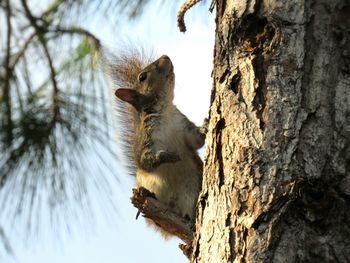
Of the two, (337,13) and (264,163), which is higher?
(337,13)

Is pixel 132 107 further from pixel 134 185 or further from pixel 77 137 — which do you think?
pixel 77 137

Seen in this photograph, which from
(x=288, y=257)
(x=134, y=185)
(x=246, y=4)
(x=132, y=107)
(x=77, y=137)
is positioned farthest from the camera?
(x=132, y=107)

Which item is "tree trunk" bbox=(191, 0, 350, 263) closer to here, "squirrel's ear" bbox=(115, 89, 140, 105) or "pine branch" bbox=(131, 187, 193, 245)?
"pine branch" bbox=(131, 187, 193, 245)

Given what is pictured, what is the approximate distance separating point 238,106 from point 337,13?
0.32m

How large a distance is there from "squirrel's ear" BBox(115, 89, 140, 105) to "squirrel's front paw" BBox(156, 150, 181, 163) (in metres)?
0.46

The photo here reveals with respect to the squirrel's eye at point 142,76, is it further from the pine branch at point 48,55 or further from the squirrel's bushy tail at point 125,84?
the pine branch at point 48,55

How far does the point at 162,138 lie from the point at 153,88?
1.31 ft

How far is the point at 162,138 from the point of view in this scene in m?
2.89

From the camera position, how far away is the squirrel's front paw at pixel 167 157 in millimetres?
2732

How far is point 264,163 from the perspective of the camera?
1.42 m

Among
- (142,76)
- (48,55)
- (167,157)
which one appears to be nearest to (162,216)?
(167,157)

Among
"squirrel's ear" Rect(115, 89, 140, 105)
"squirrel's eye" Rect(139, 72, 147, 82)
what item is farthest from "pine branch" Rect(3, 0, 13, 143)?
"squirrel's eye" Rect(139, 72, 147, 82)

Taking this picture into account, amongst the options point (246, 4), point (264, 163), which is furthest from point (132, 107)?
point (264, 163)

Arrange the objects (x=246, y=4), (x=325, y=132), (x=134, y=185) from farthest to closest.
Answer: (x=134, y=185), (x=246, y=4), (x=325, y=132)
